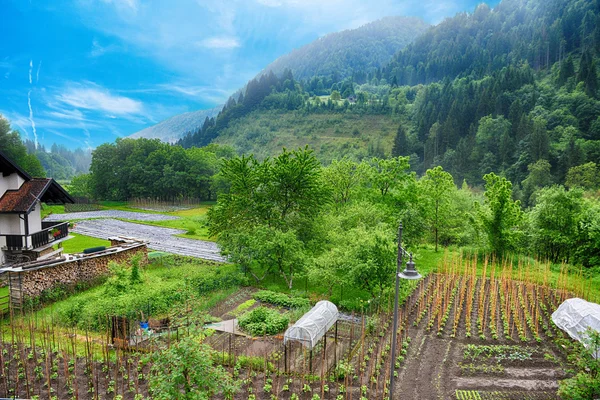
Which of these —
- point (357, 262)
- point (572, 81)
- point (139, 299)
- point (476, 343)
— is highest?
point (572, 81)

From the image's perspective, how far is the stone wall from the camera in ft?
56.2

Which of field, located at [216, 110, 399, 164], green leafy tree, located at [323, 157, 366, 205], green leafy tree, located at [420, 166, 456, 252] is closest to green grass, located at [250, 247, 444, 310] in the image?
green leafy tree, located at [420, 166, 456, 252]

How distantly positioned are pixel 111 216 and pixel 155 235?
16.1 metres

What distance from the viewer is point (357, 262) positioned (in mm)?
16141

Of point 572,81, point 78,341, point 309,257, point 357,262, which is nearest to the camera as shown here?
point 78,341

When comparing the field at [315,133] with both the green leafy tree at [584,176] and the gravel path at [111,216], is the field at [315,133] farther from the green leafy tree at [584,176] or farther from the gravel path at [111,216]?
the gravel path at [111,216]

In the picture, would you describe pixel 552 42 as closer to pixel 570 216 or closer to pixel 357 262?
pixel 570 216

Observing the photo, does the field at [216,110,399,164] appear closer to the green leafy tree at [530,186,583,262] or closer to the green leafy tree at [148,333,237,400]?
the green leafy tree at [530,186,583,262]

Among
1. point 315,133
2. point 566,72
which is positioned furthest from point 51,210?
point 566,72

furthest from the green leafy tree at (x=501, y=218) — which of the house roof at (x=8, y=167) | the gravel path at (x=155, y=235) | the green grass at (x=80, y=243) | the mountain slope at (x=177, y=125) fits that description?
the mountain slope at (x=177, y=125)

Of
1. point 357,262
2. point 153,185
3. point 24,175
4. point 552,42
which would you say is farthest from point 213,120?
point 357,262

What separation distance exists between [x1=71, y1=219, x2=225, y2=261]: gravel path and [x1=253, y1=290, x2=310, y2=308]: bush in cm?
838

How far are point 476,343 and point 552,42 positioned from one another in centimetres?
9912

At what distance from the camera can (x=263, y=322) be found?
48.7 ft
